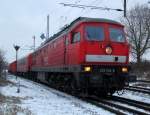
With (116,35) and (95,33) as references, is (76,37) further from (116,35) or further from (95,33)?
(116,35)

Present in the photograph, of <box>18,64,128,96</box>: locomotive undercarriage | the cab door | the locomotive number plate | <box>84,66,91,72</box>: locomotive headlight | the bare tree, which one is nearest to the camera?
<box>84,66,91,72</box>: locomotive headlight

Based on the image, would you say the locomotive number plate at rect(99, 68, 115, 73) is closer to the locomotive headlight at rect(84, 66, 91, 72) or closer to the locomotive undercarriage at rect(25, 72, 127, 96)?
the locomotive undercarriage at rect(25, 72, 127, 96)

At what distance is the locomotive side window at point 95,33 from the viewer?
57.2 feet

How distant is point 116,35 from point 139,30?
49894 millimetres

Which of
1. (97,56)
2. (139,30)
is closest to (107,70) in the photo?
(97,56)

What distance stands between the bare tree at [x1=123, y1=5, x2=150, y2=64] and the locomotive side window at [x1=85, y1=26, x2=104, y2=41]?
149ft

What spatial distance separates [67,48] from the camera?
19.2m

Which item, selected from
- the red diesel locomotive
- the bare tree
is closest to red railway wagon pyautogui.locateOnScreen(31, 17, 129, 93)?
the red diesel locomotive

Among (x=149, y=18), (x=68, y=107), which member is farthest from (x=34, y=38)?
(x=68, y=107)

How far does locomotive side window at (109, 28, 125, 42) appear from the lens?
17.8 metres

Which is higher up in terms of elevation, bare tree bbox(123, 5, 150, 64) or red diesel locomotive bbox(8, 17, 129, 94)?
bare tree bbox(123, 5, 150, 64)

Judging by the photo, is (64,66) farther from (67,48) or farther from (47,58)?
(47,58)

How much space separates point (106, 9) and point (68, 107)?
46.5 feet

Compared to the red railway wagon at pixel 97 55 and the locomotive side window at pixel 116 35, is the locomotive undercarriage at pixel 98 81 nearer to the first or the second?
the red railway wagon at pixel 97 55
